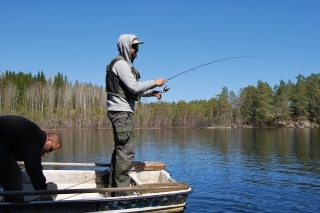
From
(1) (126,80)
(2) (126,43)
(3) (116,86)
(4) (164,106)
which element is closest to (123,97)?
(3) (116,86)

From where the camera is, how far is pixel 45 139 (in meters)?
6.12

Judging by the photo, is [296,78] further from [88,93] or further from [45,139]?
[45,139]

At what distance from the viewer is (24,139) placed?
229 inches

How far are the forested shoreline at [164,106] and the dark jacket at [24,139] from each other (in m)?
109

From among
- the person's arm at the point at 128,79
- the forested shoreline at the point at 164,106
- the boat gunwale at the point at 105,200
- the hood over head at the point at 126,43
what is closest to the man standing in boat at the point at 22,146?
the boat gunwale at the point at 105,200

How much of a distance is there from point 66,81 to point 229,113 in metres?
64.7

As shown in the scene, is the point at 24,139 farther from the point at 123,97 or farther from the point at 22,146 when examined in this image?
the point at 123,97

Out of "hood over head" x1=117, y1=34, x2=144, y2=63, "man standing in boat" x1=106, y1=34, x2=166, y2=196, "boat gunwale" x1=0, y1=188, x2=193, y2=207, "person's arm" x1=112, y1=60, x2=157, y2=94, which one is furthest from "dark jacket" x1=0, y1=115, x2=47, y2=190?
"hood over head" x1=117, y1=34, x2=144, y2=63

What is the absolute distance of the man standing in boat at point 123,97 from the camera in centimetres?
708

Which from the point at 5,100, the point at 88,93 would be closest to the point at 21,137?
the point at 5,100

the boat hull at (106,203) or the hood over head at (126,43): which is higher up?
the hood over head at (126,43)

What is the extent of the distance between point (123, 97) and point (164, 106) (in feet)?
448

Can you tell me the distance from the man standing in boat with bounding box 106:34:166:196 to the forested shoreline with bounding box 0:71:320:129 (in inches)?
4255

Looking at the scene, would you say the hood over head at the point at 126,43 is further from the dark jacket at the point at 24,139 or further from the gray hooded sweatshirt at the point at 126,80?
the dark jacket at the point at 24,139
